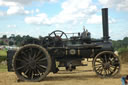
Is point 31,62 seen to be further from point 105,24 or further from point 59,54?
point 105,24

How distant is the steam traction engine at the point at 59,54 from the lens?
31.2 feet

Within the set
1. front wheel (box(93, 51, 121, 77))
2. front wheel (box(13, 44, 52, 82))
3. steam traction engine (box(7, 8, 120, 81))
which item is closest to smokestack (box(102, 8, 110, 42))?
steam traction engine (box(7, 8, 120, 81))

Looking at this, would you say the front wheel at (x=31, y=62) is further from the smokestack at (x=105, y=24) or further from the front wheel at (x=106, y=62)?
the smokestack at (x=105, y=24)

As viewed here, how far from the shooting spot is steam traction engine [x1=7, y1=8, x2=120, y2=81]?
9500 mm

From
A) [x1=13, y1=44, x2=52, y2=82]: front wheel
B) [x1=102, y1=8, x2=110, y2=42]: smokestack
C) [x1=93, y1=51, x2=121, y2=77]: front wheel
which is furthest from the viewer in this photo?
[x1=102, y1=8, x2=110, y2=42]: smokestack

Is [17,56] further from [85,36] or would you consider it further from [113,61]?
[113,61]

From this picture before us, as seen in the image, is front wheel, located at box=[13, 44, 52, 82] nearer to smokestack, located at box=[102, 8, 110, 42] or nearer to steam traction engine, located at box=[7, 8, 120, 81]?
steam traction engine, located at box=[7, 8, 120, 81]

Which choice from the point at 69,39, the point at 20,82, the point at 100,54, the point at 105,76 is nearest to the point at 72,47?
the point at 69,39

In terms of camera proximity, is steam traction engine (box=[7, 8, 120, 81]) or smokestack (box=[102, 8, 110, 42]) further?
smokestack (box=[102, 8, 110, 42])

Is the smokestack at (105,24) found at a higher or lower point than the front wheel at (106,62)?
higher

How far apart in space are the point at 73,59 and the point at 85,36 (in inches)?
51.0

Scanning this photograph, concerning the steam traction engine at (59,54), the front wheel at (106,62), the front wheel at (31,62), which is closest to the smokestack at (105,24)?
the steam traction engine at (59,54)

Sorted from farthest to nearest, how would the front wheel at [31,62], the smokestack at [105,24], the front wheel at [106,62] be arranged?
1. the smokestack at [105,24]
2. the front wheel at [106,62]
3. the front wheel at [31,62]

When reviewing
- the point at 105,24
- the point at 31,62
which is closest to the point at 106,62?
the point at 105,24
